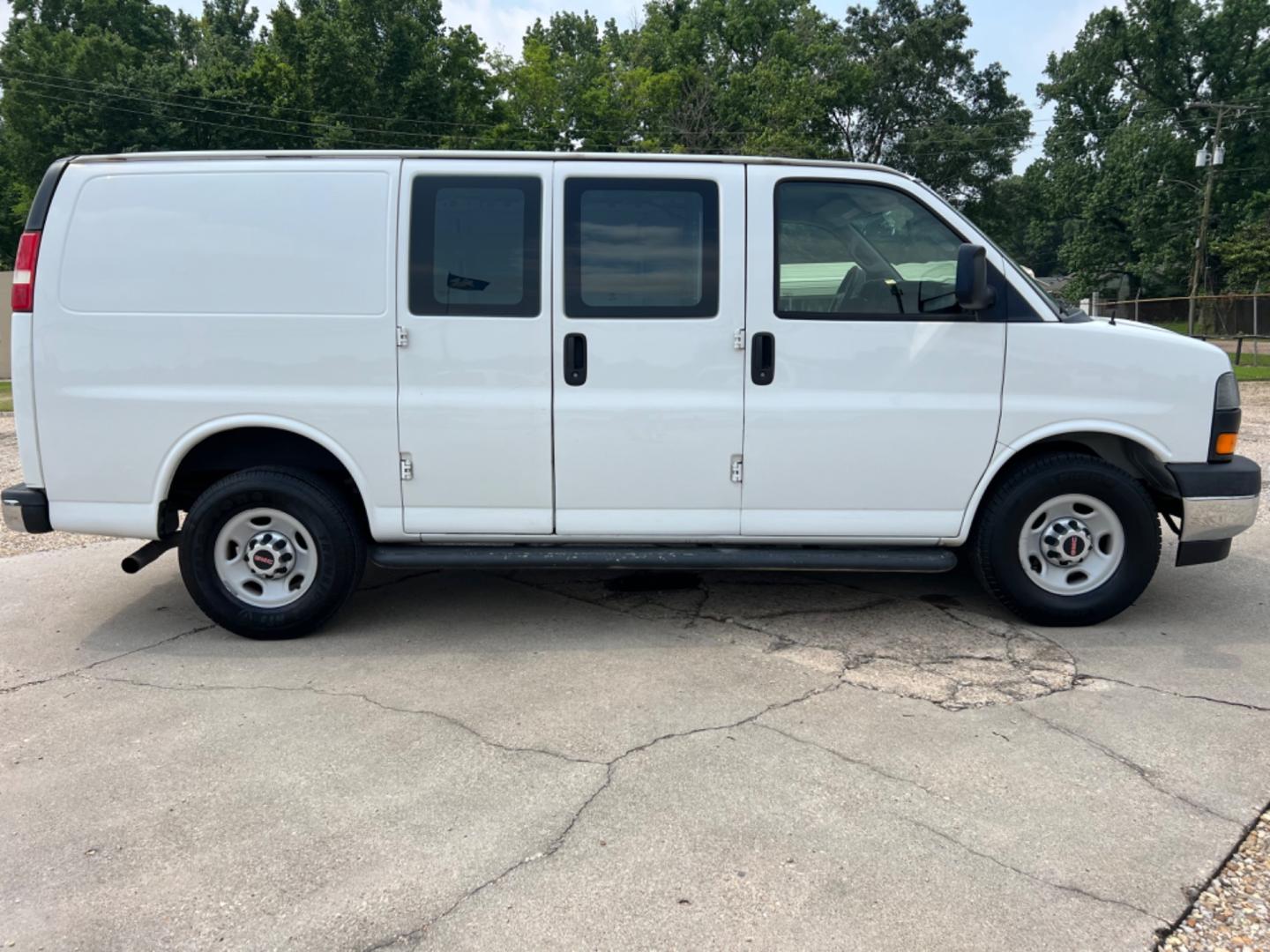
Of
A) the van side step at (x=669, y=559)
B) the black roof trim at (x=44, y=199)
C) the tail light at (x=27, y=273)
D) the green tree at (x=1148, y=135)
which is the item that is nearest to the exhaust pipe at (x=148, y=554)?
the van side step at (x=669, y=559)

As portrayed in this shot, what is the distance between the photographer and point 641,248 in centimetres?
430

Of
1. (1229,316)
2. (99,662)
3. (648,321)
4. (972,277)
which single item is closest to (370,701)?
(99,662)

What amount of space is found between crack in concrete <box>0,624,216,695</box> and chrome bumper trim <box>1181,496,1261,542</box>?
500cm

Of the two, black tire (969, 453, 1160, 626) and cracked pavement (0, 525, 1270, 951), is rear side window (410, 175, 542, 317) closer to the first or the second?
cracked pavement (0, 525, 1270, 951)

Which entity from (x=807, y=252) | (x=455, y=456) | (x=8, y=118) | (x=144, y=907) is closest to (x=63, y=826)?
(x=144, y=907)

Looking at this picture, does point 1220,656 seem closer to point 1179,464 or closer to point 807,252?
point 1179,464

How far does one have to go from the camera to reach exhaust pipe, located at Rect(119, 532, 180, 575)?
14.9ft

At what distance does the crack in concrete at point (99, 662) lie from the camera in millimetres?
4004

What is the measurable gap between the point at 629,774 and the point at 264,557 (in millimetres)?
2287

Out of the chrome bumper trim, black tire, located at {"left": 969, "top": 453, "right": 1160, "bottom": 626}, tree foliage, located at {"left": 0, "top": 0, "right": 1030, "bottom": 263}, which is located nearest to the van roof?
black tire, located at {"left": 969, "top": 453, "right": 1160, "bottom": 626}

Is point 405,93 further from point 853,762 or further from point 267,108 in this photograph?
point 853,762

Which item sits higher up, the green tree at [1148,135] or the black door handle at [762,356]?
the green tree at [1148,135]

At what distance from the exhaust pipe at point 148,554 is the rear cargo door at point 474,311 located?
1366mm

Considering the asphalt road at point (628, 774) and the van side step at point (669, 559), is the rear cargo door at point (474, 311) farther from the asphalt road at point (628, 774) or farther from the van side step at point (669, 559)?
the asphalt road at point (628, 774)
